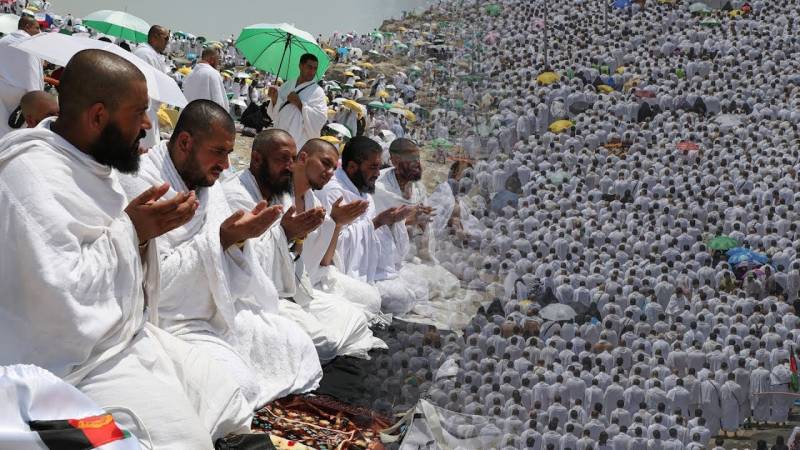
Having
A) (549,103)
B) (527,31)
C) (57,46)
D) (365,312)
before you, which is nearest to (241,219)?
(57,46)

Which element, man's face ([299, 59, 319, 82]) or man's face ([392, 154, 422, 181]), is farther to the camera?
Answer: man's face ([299, 59, 319, 82])

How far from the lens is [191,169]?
150 inches

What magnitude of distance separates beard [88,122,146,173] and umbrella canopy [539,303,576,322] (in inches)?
368

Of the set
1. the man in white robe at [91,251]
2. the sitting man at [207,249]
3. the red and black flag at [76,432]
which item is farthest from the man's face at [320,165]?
the red and black flag at [76,432]

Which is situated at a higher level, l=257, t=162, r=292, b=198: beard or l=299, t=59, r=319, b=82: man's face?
l=299, t=59, r=319, b=82: man's face

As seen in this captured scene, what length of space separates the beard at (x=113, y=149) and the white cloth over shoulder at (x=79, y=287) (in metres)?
0.02

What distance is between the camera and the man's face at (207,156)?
3.79 meters

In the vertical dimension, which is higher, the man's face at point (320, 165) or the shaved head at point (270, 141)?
the shaved head at point (270, 141)

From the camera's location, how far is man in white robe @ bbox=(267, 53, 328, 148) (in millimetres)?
7105

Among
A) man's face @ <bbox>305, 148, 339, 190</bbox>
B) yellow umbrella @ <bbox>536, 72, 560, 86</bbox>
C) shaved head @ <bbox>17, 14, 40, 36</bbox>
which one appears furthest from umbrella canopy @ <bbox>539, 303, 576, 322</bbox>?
yellow umbrella @ <bbox>536, 72, 560, 86</bbox>

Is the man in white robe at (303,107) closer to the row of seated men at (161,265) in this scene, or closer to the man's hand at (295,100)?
the man's hand at (295,100)

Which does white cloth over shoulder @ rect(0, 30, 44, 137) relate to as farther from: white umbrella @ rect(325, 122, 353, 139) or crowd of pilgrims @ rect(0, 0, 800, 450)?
white umbrella @ rect(325, 122, 353, 139)

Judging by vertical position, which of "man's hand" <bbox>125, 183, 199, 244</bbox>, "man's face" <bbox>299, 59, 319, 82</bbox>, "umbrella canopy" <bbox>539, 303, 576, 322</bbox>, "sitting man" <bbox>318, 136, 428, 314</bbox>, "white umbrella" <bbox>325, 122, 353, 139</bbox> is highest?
"man's hand" <bbox>125, 183, 199, 244</bbox>

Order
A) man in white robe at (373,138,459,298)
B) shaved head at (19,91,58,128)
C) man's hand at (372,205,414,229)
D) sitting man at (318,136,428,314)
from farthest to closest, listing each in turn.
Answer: man in white robe at (373,138,459,298) < man's hand at (372,205,414,229) < sitting man at (318,136,428,314) < shaved head at (19,91,58,128)
